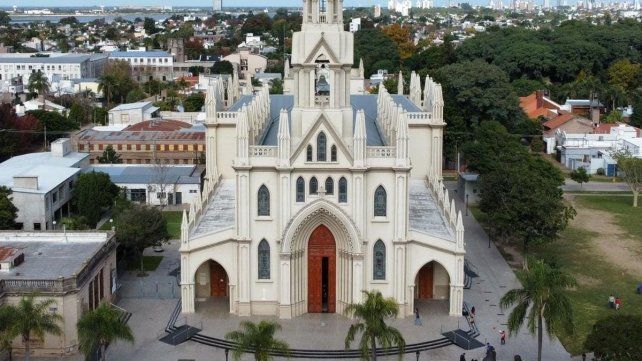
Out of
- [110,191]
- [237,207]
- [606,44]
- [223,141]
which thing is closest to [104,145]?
[110,191]

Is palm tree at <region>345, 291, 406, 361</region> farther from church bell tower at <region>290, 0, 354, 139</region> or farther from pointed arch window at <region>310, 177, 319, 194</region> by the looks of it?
church bell tower at <region>290, 0, 354, 139</region>

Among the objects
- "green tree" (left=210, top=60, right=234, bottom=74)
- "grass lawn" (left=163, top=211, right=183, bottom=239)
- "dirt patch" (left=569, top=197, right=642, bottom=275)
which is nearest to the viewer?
"dirt patch" (left=569, top=197, right=642, bottom=275)

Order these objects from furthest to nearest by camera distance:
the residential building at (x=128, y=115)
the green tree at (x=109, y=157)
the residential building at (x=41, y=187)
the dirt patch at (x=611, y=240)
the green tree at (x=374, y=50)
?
the green tree at (x=374, y=50) → the residential building at (x=128, y=115) → the green tree at (x=109, y=157) → the residential building at (x=41, y=187) → the dirt patch at (x=611, y=240)

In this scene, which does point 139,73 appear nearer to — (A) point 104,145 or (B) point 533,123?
(A) point 104,145

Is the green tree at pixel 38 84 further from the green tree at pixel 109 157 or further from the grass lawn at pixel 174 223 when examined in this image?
the grass lawn at pixel 174 223

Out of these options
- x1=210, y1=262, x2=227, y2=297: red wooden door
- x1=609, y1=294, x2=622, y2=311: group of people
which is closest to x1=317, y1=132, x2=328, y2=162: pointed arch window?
x1=210, y1=262, x2=227, y2=297: red wooden door

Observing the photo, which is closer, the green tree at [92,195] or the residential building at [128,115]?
the green tree at [92,195]

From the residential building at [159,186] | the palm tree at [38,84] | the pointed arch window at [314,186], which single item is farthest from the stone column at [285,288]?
the palm tree at [38,84]
